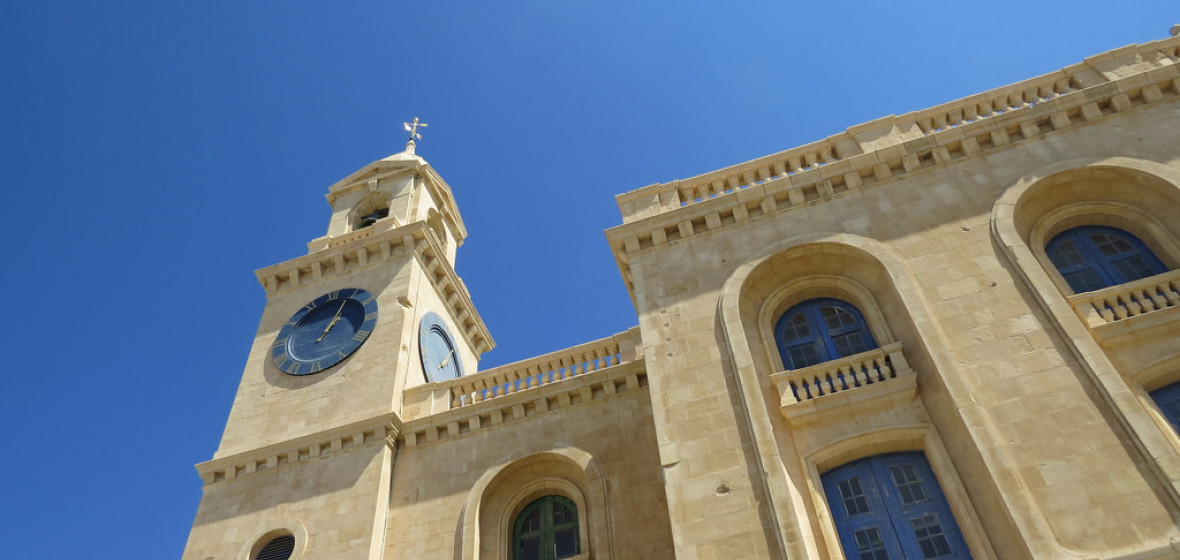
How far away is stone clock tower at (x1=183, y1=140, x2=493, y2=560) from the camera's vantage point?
17.0 meters

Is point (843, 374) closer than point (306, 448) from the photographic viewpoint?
Yes

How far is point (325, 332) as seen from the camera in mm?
21953

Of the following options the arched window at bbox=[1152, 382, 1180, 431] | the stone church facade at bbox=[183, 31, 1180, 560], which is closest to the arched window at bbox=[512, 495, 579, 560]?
the stone church facade at bbox=[183, 31, 1180, 560]

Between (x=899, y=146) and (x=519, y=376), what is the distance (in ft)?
33.6

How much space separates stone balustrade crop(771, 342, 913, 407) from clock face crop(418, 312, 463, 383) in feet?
38.1

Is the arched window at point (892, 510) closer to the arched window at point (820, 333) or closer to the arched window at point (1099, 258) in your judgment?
the arched window at point (820, 333)

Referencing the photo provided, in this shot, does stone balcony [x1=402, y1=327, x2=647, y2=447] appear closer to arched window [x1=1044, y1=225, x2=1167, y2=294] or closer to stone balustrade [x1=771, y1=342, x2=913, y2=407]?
stone balustrade [x1=771, y1=342, x2=913, y2=407]

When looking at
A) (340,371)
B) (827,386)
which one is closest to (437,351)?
(340,371)

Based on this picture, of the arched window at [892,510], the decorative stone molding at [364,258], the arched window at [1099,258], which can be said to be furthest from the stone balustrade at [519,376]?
the arched window at [1099,258]

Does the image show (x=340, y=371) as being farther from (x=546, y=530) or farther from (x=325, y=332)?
(x=546, y=530)

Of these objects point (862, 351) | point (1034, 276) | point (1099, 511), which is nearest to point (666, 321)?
point (862, 351)

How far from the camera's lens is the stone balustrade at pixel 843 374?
12750 mm

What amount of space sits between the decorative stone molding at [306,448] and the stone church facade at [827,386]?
0.07 metres

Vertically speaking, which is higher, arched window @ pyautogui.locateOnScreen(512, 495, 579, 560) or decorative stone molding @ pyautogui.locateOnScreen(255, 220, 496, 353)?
decorative stone molding @ pyautogui.locateOnScreen(255, 220, 496, 353)
